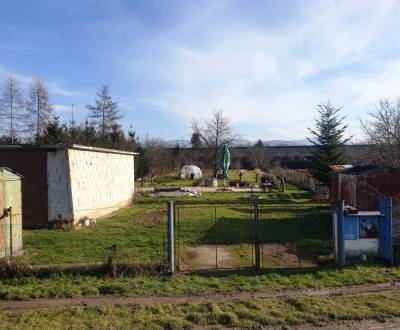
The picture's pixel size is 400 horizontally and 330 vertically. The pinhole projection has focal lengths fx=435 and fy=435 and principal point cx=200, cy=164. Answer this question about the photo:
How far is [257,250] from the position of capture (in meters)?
9.61

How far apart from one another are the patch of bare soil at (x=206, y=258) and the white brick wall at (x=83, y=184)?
620 cm

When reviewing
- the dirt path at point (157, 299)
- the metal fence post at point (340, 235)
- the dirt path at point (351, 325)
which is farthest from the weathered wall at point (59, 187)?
the dirt path at point (351, 325)

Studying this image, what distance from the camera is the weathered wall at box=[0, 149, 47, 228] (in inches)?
640

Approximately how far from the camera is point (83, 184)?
1764cm

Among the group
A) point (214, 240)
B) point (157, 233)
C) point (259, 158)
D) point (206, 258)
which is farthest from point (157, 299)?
point (259, 158)

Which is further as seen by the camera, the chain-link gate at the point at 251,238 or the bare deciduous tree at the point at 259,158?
the bare deciduous tree at the point at 259,158

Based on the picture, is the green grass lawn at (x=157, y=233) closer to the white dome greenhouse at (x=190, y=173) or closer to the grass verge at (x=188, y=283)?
the grass verge at (x=188, y=283)

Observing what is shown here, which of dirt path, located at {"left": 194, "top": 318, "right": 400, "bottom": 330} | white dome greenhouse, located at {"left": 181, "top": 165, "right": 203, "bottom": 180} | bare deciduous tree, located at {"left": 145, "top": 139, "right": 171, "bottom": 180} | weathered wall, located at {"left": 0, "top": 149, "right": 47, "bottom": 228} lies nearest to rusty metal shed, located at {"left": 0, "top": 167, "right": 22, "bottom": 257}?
weathered wall, located at {"left": 0, "top": 149, "right": 47, "bottom": 228}

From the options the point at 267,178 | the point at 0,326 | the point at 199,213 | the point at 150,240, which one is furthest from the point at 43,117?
the point at 0,326

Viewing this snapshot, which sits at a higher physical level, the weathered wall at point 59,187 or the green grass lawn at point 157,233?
the weathered wall at point 59,187

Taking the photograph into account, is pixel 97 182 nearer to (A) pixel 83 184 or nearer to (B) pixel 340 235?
(A) pixel 83 184

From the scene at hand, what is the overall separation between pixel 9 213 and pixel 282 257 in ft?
23.3

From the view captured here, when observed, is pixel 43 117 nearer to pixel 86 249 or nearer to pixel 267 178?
pixel 267 178

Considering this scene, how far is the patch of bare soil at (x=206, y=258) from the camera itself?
401 inches
